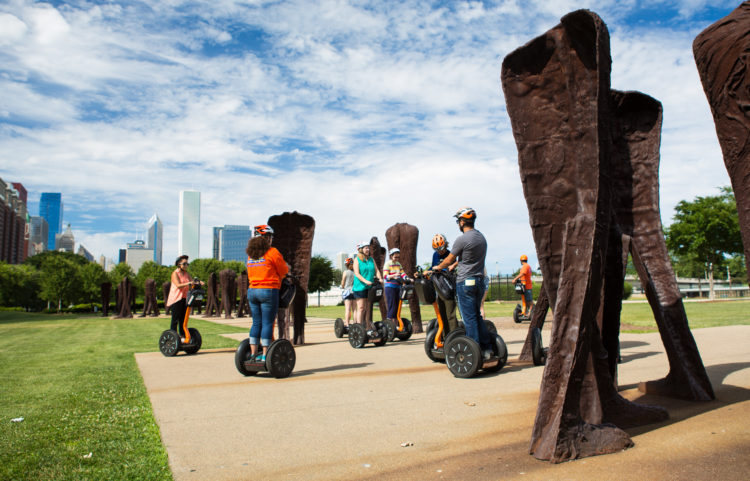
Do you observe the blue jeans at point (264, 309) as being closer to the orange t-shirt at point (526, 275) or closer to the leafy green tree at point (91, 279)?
the orange t-shirt at point (526, 275)

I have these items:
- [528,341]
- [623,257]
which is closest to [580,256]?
[623,257]

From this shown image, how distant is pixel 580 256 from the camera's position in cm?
364

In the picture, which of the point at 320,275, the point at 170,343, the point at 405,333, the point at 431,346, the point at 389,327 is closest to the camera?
the point at 431,346

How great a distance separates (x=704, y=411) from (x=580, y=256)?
196 centimetres

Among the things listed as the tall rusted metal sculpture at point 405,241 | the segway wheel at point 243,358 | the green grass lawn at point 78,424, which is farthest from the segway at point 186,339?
the tall rusted metal sculpture at point 405,241

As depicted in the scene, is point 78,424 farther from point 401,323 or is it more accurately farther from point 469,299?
point 401,323

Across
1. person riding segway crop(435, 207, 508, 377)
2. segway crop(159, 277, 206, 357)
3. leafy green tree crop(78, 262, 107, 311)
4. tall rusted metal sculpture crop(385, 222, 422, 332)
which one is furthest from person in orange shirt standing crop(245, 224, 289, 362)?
leafy green tree crop(78, 262, 107, 311)

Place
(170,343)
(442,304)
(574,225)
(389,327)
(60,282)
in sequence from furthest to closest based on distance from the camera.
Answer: (60,282) < (389,327) < (170,343) < (442,304) < (574,225)

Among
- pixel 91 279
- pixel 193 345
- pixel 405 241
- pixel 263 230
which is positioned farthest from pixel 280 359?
pixel 91 279

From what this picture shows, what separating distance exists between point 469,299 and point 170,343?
19.3ft

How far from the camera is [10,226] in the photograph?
423ft

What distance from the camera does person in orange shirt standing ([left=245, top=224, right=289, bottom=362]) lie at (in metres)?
6.50

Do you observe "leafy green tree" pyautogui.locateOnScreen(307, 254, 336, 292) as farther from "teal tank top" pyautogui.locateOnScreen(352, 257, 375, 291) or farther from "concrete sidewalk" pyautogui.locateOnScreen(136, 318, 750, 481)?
"concrete sidewalk" pyautogui.locateOnScreen(136, 318, 750, 481)

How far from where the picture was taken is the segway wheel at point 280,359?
21.2 ft
